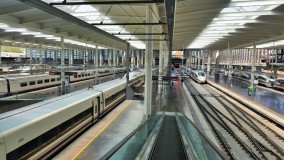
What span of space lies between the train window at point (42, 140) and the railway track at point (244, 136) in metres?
8.07

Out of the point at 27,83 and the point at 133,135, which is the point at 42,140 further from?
the point at 27,83

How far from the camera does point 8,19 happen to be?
16.5 meters

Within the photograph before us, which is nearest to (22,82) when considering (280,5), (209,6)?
(209,6)

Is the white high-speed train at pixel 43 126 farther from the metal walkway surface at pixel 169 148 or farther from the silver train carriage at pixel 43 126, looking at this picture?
the metal walkway surface at pixel 169 148

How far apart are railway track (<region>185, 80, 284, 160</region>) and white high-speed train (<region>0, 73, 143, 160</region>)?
316 inches

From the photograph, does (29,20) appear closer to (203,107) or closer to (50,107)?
(50,107)

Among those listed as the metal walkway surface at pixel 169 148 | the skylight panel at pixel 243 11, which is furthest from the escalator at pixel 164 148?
the skylight panel at pixel 243 11

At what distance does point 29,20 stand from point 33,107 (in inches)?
370

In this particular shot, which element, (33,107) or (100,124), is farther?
(100,124)

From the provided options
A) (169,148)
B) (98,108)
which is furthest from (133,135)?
(98,108)

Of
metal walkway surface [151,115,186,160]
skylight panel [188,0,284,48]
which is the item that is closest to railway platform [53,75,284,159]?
metal walkway surface [151,115,186,160]

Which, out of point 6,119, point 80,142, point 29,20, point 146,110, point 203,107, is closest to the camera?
point 6,119

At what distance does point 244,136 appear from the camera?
51.1 ft

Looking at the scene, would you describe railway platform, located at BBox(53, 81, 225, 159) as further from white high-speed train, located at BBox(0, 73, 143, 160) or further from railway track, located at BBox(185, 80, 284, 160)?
railway track, located at BBox(185, 80, 284, 160)
